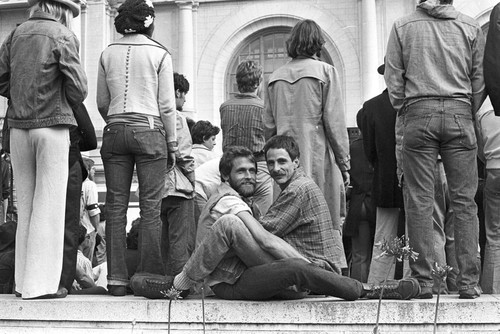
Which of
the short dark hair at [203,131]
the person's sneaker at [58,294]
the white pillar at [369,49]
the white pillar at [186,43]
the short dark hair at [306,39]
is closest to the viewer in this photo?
the person's sneaker at [58,294]

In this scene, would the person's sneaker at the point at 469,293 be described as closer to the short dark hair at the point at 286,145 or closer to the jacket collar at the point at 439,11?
the short dark hair at the point at 286,145

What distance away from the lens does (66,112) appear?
21.8 ft

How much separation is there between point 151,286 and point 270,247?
974 millimetres

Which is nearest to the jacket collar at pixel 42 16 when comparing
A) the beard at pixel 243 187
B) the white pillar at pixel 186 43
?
the beard at pixel 243 187

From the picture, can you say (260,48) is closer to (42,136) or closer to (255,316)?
(42,136)

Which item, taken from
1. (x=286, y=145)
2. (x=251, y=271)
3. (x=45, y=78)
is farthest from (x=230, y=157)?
(x=45, y=78)

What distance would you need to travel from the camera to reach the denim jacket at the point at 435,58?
6.26 meters

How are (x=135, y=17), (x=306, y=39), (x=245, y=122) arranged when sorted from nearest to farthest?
(x=135, y=17), (x=306, y=39), (x=245, y=122)

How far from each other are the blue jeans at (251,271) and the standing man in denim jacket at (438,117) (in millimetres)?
880

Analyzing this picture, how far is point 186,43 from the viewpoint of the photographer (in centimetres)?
2369

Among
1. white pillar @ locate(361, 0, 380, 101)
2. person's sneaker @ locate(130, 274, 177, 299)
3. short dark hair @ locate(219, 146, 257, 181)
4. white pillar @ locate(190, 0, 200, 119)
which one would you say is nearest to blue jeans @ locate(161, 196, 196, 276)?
person's sneaker @ locate(130, 274, 177, 299)

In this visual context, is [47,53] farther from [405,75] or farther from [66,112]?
[405,75]

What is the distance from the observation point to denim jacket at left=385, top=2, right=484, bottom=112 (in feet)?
20.5

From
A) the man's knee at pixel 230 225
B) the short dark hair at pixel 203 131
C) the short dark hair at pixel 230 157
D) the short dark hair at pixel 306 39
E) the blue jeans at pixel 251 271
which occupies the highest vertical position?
the short dark hair at pixel 306 39
